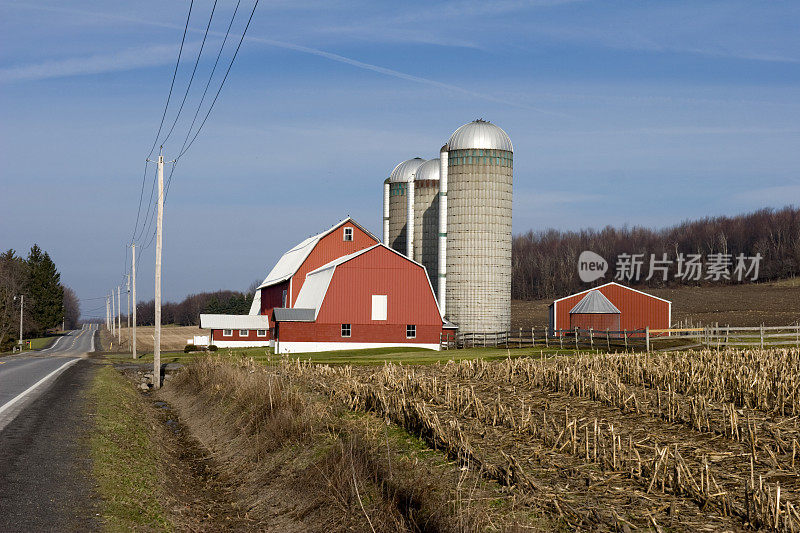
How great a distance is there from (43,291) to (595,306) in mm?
95365

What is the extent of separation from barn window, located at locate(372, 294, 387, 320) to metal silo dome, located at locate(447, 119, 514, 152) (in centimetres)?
1129

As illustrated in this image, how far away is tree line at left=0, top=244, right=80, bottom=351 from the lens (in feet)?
332

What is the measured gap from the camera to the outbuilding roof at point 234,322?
65.0m

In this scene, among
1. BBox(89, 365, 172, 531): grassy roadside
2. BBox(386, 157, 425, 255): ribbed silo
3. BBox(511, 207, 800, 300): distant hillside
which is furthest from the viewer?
BBox(511, 207, 800, 300): distant hillside

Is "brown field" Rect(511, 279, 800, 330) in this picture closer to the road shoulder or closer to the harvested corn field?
the harvested corn field

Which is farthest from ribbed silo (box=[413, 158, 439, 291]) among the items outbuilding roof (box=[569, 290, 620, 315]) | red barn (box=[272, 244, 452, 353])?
outbuilding roof (box=[569, 290, 620, 315])

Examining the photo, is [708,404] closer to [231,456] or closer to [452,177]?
[231,456]

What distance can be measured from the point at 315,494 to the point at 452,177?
1735 inches

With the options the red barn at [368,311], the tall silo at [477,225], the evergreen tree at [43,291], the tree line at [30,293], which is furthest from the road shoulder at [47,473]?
the evergreen tree at [43,291]

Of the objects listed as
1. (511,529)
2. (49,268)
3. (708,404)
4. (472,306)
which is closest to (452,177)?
(472,306)

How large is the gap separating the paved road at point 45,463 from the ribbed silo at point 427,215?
126 ft

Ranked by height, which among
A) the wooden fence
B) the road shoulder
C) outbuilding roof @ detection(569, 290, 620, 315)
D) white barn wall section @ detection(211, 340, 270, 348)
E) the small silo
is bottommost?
the road shoulder

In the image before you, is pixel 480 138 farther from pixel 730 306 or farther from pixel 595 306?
pixel 730 306

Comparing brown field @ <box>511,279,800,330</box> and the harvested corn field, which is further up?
brown field @ <box>511,279,800,330</box>
